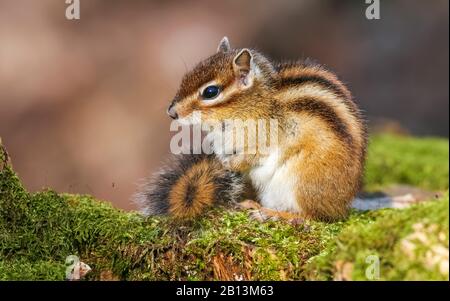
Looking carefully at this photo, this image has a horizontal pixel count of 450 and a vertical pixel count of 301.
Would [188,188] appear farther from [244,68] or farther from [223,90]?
[244,68]

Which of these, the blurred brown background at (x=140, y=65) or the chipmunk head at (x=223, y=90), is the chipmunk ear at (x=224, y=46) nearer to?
the chipmunk head at (x=223, y=90)

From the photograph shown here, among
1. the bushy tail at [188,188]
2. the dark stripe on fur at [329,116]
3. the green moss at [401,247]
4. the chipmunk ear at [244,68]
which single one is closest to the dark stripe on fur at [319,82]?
the dark stripe on fur at [329,116]

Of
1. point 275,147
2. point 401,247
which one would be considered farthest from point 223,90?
point 401,247

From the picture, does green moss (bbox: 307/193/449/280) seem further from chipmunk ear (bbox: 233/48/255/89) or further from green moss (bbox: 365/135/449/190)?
green moss (bbox: 365/135/449/190)

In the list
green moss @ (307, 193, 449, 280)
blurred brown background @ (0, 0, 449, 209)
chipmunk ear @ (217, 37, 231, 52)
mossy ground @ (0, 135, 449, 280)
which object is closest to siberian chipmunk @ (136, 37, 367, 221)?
mossy ground @ (0, 135, 449, 280)
